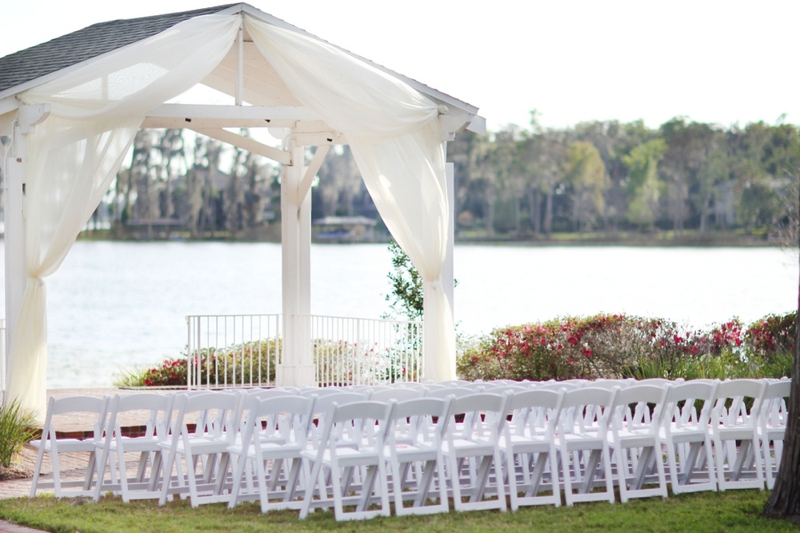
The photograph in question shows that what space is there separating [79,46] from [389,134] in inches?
122

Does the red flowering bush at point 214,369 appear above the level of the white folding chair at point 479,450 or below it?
below

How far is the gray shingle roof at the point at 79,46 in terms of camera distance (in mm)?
8703

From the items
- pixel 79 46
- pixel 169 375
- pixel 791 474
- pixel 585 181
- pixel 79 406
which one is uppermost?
pixel 585 181

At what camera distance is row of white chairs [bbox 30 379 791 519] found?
18.2ft

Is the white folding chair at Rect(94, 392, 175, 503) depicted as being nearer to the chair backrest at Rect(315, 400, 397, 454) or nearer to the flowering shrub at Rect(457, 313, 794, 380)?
the chair backrest at Rect(315, 400, 397, 454)

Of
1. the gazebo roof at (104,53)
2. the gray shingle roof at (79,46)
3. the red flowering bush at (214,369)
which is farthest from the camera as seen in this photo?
the red flowering bush at (214,369)

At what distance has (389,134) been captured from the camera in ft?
29.5

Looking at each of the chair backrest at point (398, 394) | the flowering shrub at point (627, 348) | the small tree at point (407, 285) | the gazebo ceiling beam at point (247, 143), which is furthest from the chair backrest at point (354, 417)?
the small tree at point (407, 285)

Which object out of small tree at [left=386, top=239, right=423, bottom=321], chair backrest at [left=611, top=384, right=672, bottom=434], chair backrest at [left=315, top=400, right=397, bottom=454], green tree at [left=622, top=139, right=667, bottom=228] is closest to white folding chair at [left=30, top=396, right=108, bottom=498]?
chair backrest at [left=315, top=400, right=397, bottom=454]

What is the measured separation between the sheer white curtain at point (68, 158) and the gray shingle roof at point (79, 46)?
1.05 feet

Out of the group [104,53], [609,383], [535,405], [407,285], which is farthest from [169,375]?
[535,405]

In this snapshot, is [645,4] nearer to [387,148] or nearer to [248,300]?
[248,300]

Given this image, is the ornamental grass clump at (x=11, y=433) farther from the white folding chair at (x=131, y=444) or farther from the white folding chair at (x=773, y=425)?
the white folding chair at (x=773, y=425)

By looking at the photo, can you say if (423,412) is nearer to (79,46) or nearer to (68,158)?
(68,158)
